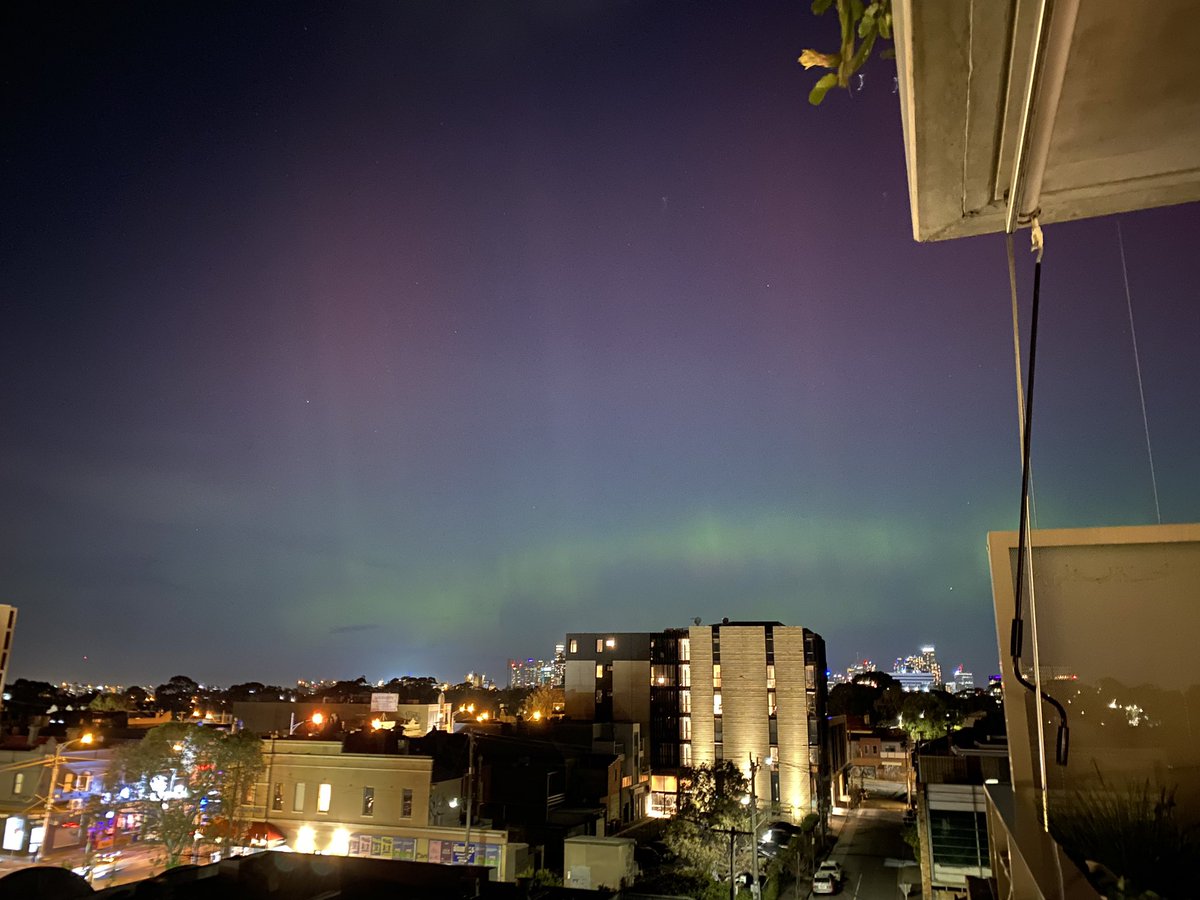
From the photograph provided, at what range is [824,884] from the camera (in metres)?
29.3

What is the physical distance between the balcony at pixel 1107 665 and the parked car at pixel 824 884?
27.5m

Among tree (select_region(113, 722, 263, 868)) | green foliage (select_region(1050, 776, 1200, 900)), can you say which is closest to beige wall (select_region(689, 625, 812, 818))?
tree (select_region(113, 722, 263, 868))

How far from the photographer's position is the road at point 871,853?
3034cm

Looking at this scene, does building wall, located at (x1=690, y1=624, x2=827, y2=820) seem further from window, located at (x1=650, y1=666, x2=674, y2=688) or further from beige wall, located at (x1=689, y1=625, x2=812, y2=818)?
window, located at (x1=650, y1=666, x2=674, y2=688)

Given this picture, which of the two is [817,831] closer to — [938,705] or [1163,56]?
[938,705]

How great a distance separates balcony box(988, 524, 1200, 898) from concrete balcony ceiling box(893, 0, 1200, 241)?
3.40 metres

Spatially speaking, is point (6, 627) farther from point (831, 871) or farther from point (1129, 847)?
point (1129, 847)

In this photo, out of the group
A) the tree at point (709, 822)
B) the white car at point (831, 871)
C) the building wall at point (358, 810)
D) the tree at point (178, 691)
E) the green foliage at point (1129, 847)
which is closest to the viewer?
the green foliage at point (1129, 847)

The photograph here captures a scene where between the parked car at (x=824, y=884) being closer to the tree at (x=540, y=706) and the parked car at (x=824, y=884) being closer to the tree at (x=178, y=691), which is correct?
the tree at (x=540, y=706)

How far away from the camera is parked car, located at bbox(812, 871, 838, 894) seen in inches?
1149

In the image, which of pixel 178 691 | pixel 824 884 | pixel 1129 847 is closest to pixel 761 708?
pixel 824 884

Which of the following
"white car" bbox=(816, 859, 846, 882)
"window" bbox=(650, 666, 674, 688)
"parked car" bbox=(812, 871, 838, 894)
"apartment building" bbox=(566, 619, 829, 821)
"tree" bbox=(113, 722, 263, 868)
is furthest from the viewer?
"window" bbox=(650, 666, 674, 688)

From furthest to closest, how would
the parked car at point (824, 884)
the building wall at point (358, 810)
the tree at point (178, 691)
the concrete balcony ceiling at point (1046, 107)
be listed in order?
the tree at point (178, 691)
the parked car at point (824, 884)
the building wall at point (358, 810)
the concrete balcony ceiling at point (1046, 107)

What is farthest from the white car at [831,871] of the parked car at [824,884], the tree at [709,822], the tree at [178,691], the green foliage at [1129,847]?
the tree at [178,691]
